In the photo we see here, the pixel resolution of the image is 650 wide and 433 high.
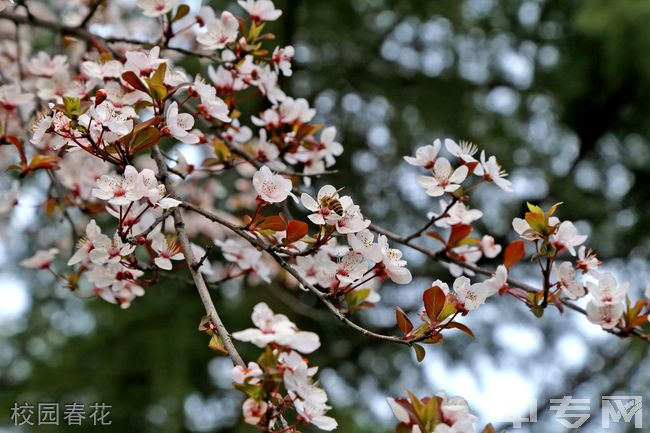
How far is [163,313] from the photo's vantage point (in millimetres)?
2781

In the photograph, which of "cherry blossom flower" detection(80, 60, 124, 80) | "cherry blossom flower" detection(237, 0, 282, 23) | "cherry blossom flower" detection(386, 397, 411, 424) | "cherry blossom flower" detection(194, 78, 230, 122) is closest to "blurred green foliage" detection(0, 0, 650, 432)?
"cherry blossom flower" detection(237, 0, 282, 23)

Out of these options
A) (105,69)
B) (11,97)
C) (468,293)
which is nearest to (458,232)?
(468,293)

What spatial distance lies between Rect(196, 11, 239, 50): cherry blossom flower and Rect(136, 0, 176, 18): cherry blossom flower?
0.25 feet

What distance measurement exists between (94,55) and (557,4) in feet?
6.74

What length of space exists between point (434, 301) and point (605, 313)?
0.98 feet

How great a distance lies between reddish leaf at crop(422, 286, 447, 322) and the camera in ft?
2.88

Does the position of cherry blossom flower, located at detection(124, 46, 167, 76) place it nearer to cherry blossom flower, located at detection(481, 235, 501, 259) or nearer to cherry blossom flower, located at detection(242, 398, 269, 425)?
cherry blossom flower, located at detection(242, 398, 269, 425)

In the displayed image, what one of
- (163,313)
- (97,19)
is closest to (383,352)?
(163,313)

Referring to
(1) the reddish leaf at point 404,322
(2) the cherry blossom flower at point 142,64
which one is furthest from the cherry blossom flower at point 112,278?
(1) the reddish leaf at point 404,322

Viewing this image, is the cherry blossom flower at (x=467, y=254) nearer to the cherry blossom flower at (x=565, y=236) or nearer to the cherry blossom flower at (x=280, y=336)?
the cherry blossom flower at (x=565, y=236)

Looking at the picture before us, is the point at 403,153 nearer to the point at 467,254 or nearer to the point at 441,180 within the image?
the point at 467,254

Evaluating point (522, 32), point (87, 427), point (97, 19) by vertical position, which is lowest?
point (87, 427)

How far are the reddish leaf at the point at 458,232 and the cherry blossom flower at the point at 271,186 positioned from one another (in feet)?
1.29

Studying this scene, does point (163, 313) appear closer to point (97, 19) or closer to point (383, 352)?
point (383, 352)
